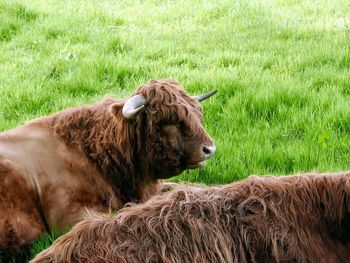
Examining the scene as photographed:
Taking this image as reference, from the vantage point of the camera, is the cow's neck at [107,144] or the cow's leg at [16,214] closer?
the cow's leg at [16,214]

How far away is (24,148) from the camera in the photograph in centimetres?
585

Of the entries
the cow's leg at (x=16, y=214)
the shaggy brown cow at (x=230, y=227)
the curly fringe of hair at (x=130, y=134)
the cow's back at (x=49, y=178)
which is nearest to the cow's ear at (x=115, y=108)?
the curly fringe of hair at (x=130, y=134)

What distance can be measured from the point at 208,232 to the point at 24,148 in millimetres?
2656

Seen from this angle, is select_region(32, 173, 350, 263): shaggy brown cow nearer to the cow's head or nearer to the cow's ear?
the cow's head

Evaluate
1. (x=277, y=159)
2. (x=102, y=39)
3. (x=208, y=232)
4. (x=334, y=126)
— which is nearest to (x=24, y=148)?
(x=277, y=159)

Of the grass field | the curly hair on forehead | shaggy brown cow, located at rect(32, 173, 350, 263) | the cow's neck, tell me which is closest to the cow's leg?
the cow's neck

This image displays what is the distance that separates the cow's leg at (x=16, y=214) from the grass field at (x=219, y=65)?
163cm

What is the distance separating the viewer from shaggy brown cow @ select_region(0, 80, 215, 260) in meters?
5.71

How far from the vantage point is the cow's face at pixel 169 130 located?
19.6 feet

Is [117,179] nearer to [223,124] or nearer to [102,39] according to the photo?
[223,124]

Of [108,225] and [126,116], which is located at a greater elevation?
[108,225]

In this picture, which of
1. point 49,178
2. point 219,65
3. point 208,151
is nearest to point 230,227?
point 208,151

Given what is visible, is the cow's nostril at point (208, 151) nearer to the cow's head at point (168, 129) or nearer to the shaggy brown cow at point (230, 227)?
the cow's head at point (168, 129)

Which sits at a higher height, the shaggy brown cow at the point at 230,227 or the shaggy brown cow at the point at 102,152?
the shaggy brown cow at the point at 230,227
